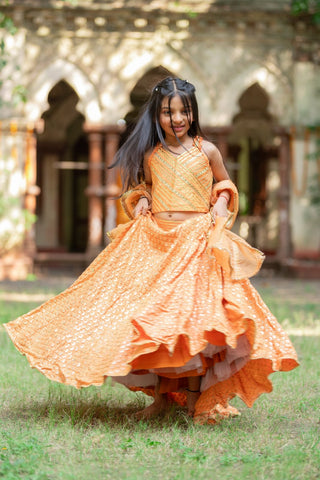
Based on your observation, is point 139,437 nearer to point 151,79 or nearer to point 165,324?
point 165,324

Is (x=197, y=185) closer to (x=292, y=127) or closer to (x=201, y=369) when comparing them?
(x=201, y=369)

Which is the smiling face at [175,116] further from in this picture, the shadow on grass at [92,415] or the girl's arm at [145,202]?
the shadow on grass at [92,415]

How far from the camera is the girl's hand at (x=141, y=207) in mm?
4093

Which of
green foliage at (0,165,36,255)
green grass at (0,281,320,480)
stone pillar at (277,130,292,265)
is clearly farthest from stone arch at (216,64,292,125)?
green grass at (0,281,320,480)

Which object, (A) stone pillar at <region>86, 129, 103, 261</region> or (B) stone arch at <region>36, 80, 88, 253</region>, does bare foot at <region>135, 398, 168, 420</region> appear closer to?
(A) stone pillar at <region>86, 129, 103, 261</region>

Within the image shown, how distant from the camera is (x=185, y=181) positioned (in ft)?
13.0

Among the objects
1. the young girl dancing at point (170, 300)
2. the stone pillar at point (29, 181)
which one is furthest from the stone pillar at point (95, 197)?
the young girl dancing at point (170, 300)

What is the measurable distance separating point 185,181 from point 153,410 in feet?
3.94

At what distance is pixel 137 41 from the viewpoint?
13000 mm

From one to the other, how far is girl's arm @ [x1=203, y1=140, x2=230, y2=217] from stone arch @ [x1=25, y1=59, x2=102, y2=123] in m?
9.21

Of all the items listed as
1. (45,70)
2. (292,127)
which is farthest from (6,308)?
(292,127)

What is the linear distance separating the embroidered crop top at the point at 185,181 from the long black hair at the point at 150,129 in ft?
0.37

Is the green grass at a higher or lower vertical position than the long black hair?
lower

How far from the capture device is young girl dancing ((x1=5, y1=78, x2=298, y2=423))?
3416mm
